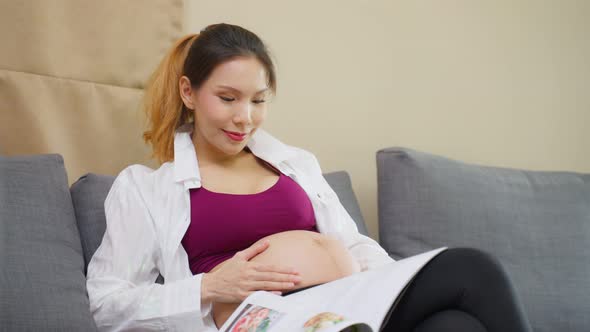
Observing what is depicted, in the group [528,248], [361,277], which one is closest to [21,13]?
[361,277]

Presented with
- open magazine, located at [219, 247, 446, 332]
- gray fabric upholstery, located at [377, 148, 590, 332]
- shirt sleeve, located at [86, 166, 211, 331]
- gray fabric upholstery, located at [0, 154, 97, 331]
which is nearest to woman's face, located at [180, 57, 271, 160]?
shirt sleeve, located at [86, 166, 211, 331]

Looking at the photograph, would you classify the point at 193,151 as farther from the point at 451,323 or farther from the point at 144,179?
the point at 451,323

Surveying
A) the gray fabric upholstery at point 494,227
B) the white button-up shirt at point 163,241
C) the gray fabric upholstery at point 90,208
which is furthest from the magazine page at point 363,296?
the gray fabric upholstery at point 494,227

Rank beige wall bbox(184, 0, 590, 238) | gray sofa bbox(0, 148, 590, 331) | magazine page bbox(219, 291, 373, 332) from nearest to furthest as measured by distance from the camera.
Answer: magazine page bbox(219, 291, 373, 332)
gray sofa bbox(0, 148, 590, 331)
beige wall bbox(184, 0, 590, 238)

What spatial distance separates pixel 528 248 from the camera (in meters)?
2.29

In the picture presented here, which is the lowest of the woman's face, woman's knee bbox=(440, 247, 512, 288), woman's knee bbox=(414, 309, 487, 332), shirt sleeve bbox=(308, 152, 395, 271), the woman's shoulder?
shirt sleeve bbox=(308, 152, 395, 271)

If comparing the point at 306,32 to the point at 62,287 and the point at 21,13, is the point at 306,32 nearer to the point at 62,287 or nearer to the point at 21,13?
the point at 21,13

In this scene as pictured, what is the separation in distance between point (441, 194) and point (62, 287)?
3.92ft

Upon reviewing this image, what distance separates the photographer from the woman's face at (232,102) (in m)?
1.70

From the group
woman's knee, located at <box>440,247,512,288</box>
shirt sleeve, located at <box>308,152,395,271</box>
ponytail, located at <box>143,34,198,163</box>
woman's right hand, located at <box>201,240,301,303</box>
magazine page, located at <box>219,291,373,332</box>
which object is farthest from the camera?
ponytail, located at <box>143,34,198,163</box>

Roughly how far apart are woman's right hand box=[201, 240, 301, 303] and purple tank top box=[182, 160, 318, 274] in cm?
13

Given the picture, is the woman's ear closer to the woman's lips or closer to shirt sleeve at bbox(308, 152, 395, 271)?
the woman's lips

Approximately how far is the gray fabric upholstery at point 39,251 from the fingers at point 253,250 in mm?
312

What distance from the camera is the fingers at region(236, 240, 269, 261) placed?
60.2 inches
